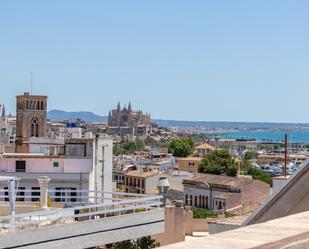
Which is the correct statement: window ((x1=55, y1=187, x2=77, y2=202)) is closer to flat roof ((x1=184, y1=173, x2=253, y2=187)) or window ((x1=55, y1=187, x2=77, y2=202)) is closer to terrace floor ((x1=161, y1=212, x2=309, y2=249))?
terrace floor ((x1=161, y1=212, x2=309, y2=249))

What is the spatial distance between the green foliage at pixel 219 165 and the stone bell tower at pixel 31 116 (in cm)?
2031

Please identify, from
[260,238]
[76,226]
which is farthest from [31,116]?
[260,238]

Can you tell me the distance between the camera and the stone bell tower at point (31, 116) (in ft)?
258

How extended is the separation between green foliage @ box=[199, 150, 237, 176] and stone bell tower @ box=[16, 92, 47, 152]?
20.3m

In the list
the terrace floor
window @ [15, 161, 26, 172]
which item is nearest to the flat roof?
window @ [15, 161, 26, 172]

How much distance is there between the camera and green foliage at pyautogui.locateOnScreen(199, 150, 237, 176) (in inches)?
3391

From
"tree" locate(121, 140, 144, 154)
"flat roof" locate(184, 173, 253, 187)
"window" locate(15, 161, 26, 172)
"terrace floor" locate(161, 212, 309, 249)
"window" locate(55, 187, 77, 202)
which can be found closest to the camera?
"terrace floor" locate(161, 212, 309, 249)

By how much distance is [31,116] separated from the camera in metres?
78.3

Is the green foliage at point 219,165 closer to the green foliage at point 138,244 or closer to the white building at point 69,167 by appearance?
the white building at point 69,167

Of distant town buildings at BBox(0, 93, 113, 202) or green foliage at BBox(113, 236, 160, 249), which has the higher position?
distant town buildings at BBox(0, 93, 113, 202)

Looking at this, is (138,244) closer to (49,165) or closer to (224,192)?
(49,165)

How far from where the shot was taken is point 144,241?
1880 cm

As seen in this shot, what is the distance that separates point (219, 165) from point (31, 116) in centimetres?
2343

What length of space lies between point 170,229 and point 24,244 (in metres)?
10.9
